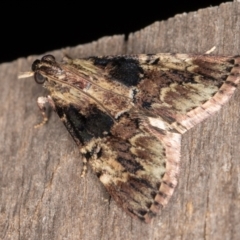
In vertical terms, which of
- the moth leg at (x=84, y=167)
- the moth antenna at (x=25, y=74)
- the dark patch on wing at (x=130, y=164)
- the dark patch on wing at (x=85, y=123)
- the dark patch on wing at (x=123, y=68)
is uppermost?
the dark patch on wing at (x=123, y=68)

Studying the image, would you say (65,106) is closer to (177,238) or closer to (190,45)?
(190,45)

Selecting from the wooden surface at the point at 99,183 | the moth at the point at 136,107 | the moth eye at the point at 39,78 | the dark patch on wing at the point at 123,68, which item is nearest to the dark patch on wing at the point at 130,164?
the moth at the point at 136,107

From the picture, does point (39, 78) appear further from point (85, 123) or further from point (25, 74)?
point (85, 123)

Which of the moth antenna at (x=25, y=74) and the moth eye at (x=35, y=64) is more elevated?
the moth eye at (x=35, y=64)

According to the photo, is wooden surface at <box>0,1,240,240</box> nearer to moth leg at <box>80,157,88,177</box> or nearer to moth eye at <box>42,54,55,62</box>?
moth leg at <box>80,157,88,177</box>

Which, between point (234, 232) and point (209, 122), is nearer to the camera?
point (234, 232)

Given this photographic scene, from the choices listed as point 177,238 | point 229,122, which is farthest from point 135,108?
point 177,238

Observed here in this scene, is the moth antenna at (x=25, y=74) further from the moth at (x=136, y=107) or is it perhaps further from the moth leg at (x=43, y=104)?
the moth leg at (x=43, y=104)
